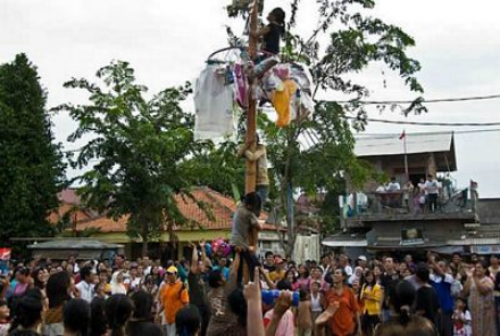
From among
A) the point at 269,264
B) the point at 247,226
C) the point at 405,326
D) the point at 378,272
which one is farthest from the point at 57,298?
the point at 269,264

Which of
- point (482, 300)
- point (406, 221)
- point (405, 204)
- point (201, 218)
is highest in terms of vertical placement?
point (201, 218)

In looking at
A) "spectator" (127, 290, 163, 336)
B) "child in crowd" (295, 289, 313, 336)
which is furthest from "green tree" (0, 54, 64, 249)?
"spectator" (127, 290, 163, 336)

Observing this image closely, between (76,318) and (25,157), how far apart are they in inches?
988

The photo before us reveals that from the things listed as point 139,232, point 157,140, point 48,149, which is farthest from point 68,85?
point 48,149

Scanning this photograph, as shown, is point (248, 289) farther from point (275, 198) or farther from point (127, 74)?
point (127, 74)

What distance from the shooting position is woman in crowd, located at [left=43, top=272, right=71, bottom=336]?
20.2 ft

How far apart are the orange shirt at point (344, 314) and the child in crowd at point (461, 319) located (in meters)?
2.00

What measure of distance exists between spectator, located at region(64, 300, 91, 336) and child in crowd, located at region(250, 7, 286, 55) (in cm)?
335

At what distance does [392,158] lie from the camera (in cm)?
2806

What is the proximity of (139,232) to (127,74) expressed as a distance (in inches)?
206

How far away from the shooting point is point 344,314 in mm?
10047

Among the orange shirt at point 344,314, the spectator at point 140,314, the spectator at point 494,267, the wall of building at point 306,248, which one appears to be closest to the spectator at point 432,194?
the wall of building at point 306,248

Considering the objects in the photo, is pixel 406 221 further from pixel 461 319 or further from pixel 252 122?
pixel 252 122

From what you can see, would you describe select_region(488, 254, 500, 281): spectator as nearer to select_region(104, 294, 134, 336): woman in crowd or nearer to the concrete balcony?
select_region(104, 294, 134, 336): woman in crowd
